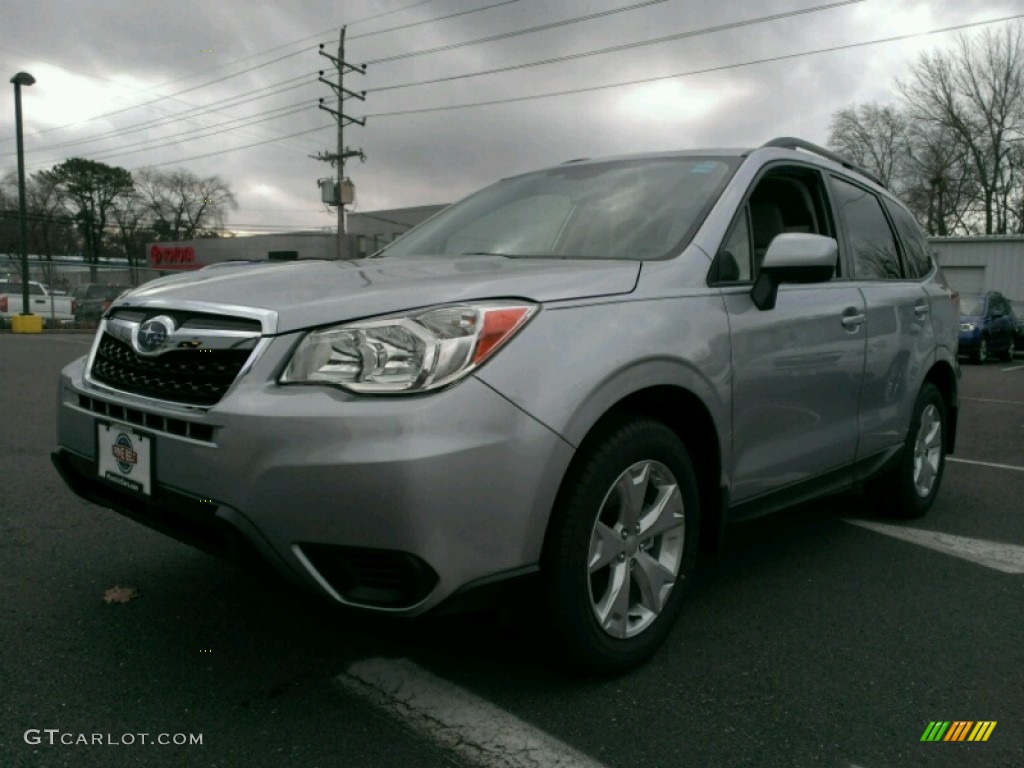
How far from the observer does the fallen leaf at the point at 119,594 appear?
10.0 feet

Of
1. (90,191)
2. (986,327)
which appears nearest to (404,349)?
(986,327)

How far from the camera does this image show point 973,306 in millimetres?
18906

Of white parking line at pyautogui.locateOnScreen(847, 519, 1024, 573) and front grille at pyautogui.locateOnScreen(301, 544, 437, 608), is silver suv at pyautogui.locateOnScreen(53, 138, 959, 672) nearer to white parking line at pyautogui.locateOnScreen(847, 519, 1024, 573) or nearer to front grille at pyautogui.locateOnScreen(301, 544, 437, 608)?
front grille at pyautogui.locateOnScreen(301, 544, 437, 608)

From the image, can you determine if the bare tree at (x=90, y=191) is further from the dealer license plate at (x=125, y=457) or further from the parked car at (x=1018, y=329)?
the dealer license plate at (x=125, y=457)

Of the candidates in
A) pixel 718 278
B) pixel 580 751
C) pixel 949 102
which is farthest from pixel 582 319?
pixel 949 102

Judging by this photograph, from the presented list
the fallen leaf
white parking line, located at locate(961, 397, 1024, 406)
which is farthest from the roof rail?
white parking line, located at locate(961, 397, 1024, 406)

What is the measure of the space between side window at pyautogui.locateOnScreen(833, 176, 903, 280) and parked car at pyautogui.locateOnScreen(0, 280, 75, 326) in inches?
1088

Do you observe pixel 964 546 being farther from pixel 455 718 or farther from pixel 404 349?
→ pixel 404 349

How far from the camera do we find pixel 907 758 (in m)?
2.18

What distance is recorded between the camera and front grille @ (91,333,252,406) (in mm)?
2217

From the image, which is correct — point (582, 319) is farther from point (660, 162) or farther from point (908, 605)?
point (908, 605)

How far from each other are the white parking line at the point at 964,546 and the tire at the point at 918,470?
0.13 meters

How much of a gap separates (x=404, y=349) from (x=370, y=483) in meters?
0.35

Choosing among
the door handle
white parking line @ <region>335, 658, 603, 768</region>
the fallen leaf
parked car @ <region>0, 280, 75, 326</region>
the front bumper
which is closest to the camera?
the front bumper
